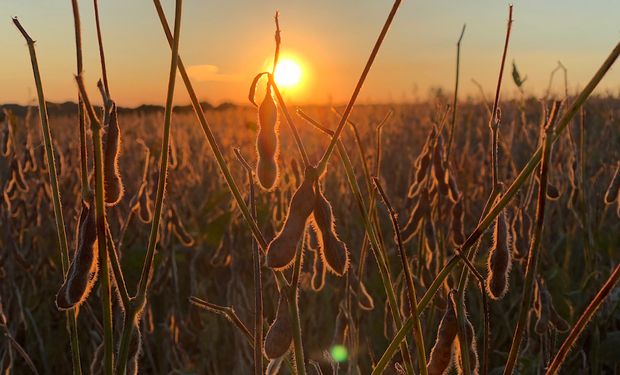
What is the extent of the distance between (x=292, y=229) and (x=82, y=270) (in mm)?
249

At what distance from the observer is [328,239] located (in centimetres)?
80

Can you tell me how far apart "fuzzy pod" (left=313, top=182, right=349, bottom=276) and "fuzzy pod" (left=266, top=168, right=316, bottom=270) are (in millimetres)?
16

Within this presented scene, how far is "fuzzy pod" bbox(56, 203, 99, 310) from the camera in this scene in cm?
76

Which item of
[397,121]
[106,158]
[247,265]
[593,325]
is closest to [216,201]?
[247,265]

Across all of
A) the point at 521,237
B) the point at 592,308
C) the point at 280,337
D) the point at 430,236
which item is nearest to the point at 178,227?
the point at 430,236

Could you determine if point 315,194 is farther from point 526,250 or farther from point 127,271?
point 127,271

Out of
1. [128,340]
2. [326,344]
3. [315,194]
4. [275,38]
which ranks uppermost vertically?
[275,38]

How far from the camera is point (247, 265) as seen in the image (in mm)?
3119

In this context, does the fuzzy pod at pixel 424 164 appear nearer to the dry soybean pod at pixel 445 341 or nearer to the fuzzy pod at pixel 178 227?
the dry soybean pod at pixel 445 341

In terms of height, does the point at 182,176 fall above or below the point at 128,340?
below

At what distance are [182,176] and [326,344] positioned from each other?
94.8 inches

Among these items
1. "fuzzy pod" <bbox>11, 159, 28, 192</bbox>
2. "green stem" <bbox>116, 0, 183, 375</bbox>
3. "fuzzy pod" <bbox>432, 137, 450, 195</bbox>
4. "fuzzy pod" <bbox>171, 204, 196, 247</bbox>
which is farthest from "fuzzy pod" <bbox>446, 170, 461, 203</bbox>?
"fuzzy pod" <bbox>11, 159, 28, 192</bbox>

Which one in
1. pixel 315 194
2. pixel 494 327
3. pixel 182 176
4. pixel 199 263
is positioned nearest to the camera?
pixel 315 194

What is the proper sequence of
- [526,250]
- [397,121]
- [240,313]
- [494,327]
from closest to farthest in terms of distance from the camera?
[526,250]
[240,313]
[494,327]
[397,121]
